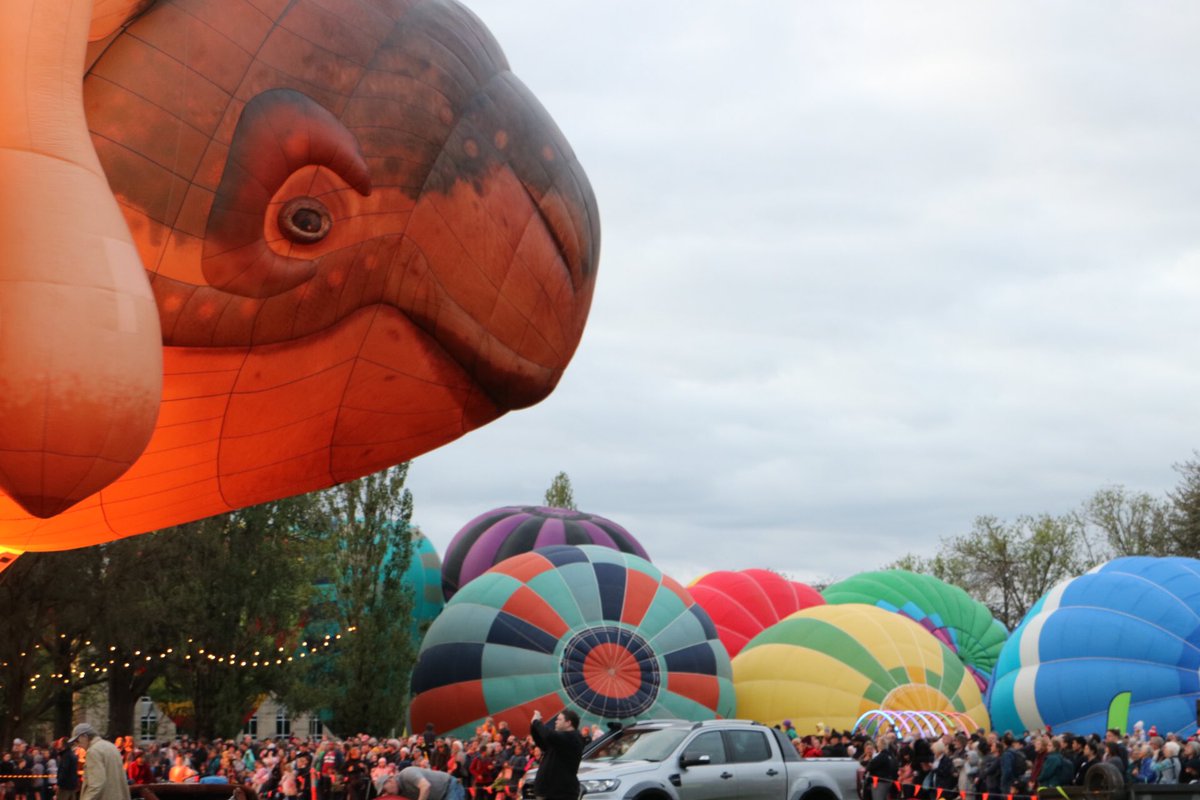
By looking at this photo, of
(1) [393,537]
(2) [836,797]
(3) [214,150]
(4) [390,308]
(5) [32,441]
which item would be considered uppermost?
(1) [393,537]

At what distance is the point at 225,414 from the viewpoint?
6949 mm

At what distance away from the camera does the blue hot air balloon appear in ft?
80.9

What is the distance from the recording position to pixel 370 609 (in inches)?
1414

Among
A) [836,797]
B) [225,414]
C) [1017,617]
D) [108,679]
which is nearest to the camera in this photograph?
[225,414]

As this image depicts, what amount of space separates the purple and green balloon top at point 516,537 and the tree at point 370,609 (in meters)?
2.20

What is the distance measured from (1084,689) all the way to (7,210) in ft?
78.4

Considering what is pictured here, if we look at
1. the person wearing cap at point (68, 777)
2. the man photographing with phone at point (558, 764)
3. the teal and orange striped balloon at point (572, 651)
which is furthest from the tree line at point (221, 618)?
the man photographing with phone at point (558, 764)

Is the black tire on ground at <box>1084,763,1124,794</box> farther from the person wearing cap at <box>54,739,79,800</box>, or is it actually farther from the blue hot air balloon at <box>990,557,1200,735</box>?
the person wearing cap at <box>54,739,79,800</box>

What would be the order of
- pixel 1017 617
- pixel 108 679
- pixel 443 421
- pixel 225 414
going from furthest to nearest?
pixel 1017 617 < pixel 108 679 < pixel 443 421 < pixel 225 414

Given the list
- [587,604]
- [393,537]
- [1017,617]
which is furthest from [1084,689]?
[1017,617]

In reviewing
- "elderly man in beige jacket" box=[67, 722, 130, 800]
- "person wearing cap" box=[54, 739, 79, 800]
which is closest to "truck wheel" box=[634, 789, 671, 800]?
"elderly man in beige jacket" box=[67, 722, 130, 800]

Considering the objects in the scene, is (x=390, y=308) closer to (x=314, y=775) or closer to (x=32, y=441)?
(x=32, y=441)

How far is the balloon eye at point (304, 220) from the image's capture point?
6488mm

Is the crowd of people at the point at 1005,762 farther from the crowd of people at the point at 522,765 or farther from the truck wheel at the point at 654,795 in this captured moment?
the truck wheel at the point at 654,795
